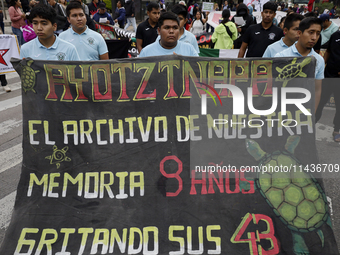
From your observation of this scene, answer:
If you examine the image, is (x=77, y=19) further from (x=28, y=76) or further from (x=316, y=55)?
(x=316, y=55)

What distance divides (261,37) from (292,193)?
363cm

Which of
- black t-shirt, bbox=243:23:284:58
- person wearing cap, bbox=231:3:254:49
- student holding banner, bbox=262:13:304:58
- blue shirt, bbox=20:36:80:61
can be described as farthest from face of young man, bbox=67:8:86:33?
person wearing cap, bbox=231:3:254:49

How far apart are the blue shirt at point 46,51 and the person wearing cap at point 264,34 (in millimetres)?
3392

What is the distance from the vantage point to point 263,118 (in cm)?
298

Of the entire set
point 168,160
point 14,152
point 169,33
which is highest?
point 169,33

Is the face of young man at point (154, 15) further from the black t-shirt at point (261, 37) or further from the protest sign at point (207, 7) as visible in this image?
the protest sign at point (207, 7)

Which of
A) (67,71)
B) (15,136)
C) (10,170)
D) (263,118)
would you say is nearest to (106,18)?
(15,136)

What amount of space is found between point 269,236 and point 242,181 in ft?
1.78

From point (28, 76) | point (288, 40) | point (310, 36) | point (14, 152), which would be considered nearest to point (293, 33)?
point (288, 40)

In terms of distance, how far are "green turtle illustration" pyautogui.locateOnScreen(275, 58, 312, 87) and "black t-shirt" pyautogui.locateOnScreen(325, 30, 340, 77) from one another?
8.49ft

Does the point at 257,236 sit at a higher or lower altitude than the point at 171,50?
lower

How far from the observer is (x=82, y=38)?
466cm

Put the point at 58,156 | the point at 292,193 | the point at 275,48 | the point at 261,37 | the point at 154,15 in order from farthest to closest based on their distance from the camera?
the point at 154,15 < the point at 261,37 < the point at 275,48 < the point at 58,156 < the point at 292,193

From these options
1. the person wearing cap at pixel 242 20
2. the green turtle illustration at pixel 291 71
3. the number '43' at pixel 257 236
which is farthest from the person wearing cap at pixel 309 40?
the person wearing cap at pixel 242 20
